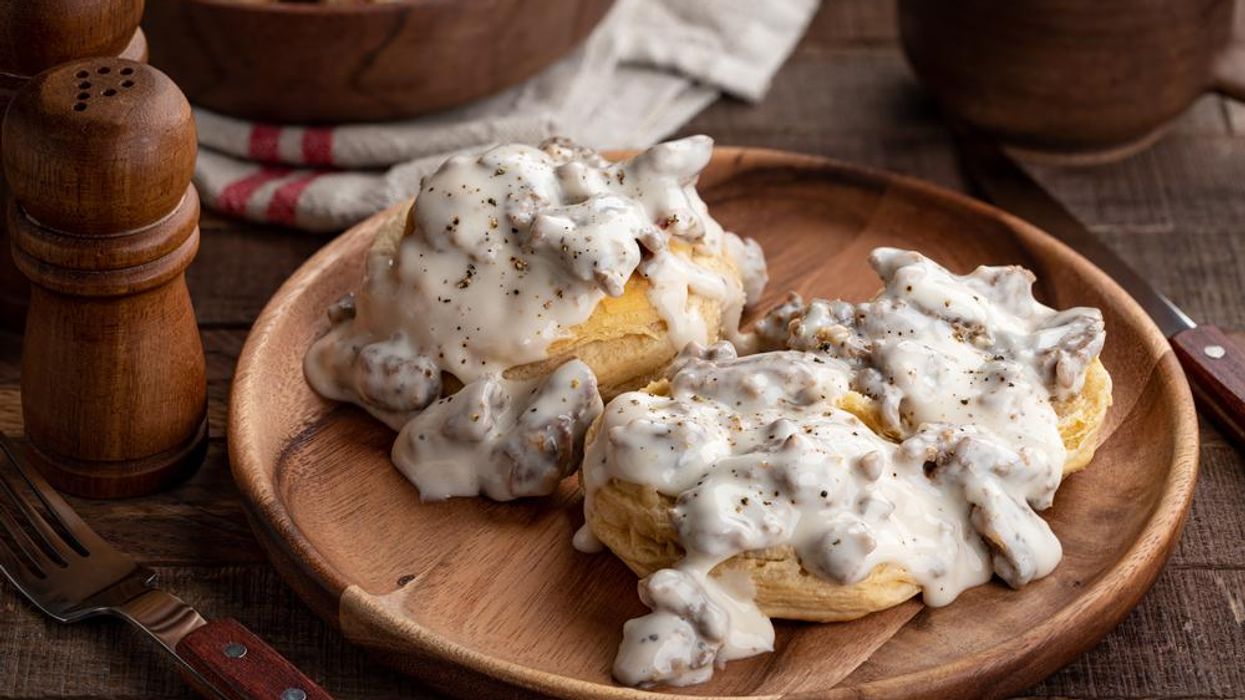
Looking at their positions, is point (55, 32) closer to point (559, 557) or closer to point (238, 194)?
point (238, 194)

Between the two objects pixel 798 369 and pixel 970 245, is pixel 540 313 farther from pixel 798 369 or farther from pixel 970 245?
pixel 970 245

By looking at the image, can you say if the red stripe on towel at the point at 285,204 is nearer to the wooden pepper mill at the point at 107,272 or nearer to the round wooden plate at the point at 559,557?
the round wooden plate at the point at 559,557

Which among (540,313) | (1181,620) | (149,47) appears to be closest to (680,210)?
(540,313)

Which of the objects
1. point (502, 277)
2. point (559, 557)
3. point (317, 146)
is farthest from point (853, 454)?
point (317, 146)

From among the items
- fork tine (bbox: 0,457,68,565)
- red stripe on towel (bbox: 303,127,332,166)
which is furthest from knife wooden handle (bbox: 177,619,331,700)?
red stripe on towel (bbox: 303,127,332,166)

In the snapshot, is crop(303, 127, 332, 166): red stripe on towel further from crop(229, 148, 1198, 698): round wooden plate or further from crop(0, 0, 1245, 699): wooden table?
crop(229, 148, 1198, 698): round wooden plate

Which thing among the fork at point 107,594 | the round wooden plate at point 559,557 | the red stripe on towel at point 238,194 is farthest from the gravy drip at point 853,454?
the red stripe on towel at point 238,194

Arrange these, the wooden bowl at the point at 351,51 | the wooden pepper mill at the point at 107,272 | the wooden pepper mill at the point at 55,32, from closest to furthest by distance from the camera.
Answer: the wooden pepper mill at the point at 107,272, the wooden pepper mill at the point at 55,32, the wooden bowl at the point at 351,51
